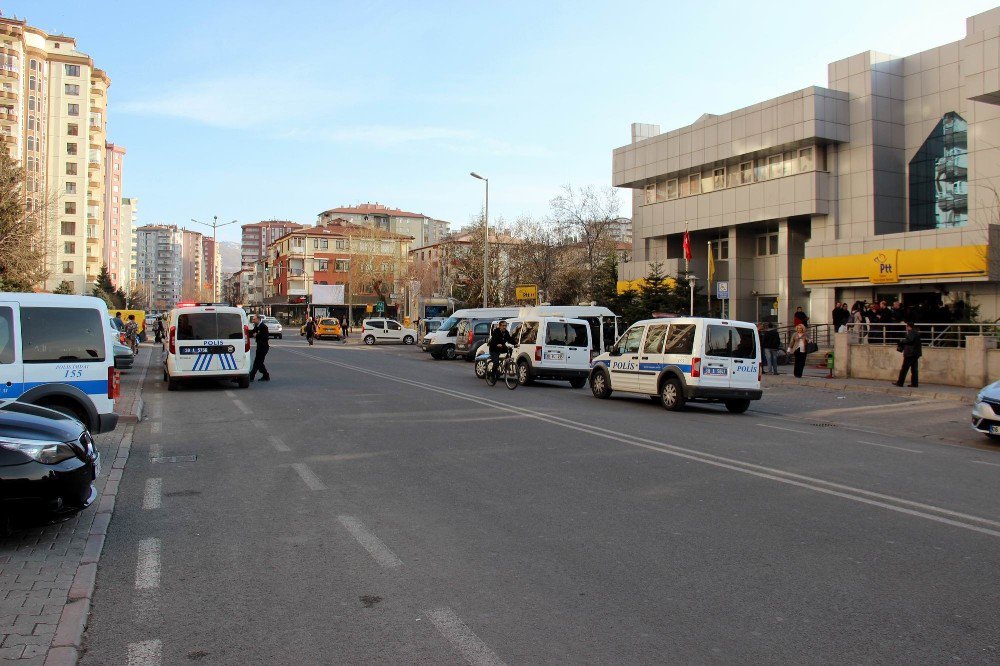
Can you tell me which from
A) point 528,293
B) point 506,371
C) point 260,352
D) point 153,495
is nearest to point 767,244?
point 528,293

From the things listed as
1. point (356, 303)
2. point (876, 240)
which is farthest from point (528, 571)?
point (356, 303)

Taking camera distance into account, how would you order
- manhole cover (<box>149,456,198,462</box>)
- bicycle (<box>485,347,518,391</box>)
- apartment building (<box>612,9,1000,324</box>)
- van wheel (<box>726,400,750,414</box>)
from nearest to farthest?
manhole cover (<box>149,456,198,462</box>), van wheel (<box>726,400,750,414</box>), bicycle (<box>485,347,518,391</box>), apartment building (<box>612,9,1000,324</box>)

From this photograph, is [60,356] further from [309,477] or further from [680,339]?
[680,339]

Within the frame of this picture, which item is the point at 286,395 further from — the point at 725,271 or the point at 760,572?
the point at 725,271

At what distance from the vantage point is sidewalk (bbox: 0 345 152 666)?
4027 millimetres

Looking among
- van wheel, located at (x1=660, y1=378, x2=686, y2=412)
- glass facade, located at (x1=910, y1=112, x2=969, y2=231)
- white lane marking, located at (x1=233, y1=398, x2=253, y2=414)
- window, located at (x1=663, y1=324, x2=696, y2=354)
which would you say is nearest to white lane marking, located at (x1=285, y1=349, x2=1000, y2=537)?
van wheel, located at (x1=660, y1=378, x2=686, y2=412)

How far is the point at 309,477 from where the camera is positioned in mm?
8555

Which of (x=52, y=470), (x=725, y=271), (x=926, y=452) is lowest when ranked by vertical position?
(x=926, y=452)

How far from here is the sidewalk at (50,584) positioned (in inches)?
159

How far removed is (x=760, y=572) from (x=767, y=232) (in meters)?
42.7

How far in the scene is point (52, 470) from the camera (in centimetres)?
578

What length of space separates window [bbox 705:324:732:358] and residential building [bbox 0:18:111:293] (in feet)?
251

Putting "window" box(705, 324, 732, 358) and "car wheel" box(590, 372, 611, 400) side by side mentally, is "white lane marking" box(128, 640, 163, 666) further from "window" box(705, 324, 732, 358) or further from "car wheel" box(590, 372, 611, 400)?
"car wheel" box(590, 372, 611, 400)

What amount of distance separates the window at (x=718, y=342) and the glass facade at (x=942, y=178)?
25.8m
